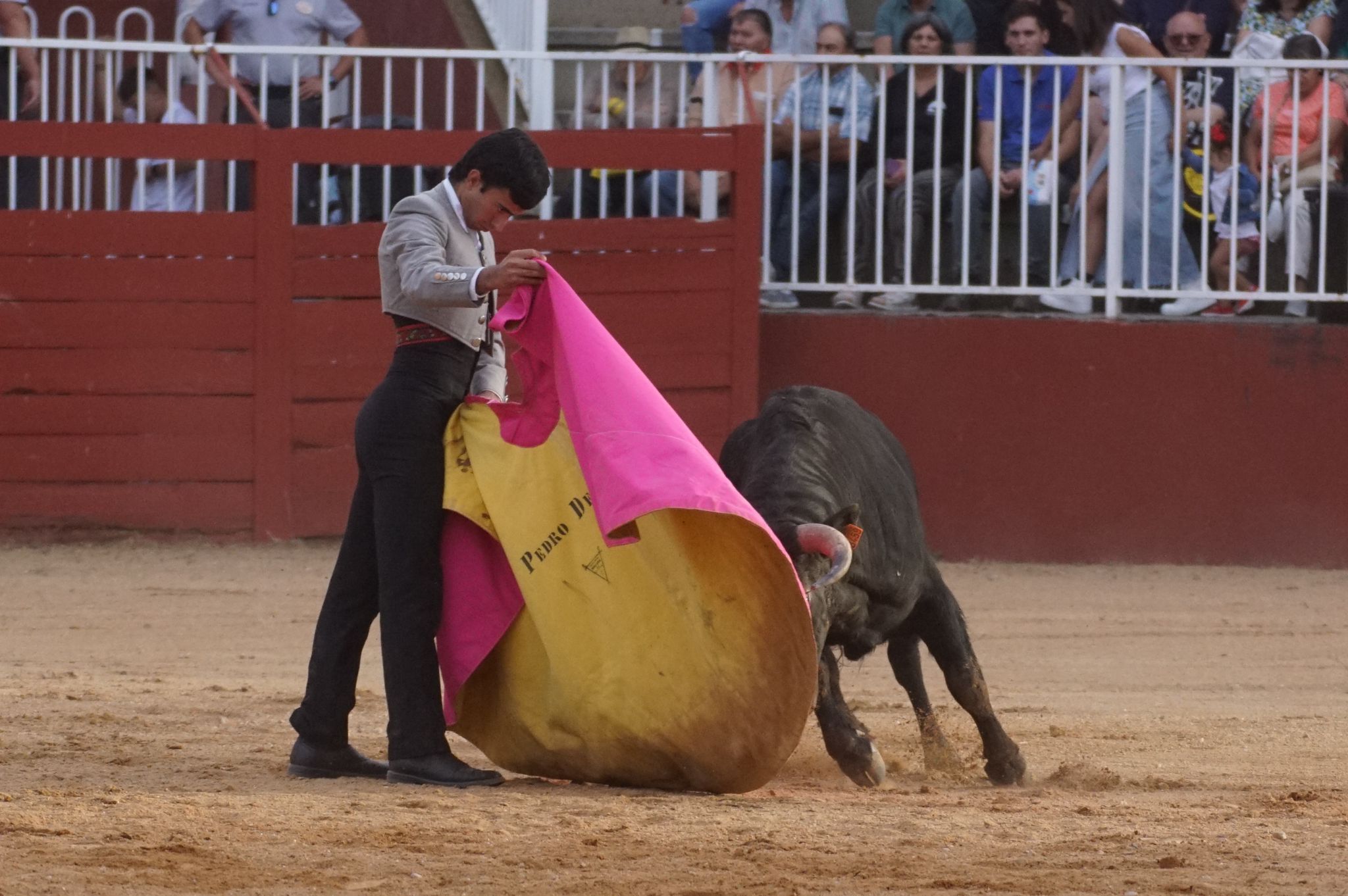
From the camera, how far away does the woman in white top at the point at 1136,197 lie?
9.01m

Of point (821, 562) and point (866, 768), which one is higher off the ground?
point (821, 562)

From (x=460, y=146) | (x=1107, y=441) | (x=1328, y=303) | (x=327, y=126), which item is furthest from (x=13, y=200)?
(x=1328, y=303)

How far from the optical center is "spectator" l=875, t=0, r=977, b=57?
9.49m

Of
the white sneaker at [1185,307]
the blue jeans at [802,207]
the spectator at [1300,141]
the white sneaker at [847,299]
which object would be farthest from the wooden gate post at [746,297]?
the spectator at [1300,141]

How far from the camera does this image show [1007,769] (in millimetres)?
5609

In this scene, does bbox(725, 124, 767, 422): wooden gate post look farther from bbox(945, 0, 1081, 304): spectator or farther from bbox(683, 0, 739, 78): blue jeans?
bbox(683, 0, 739, 78): blue jeans

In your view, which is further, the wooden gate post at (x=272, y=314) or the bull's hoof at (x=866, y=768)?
the wooden gate post at (x=272, y=314)

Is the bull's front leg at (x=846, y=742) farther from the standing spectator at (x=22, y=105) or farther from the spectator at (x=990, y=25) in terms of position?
the standing spectator at (x=22, y=105)

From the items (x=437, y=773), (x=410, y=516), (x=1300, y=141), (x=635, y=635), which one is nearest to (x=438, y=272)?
(x=410, y=516)

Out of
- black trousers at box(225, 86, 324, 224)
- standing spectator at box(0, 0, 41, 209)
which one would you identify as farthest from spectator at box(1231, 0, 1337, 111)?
standing spectator at box(0, 0, 41, 209)

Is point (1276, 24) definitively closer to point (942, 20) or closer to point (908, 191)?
point (942, 20)

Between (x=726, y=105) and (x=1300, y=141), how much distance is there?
266 cm

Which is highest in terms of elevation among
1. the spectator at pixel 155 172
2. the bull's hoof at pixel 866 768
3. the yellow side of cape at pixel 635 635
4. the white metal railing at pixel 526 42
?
the white metal railing at pixel 526 42

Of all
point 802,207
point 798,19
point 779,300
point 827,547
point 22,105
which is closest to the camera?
point 827,547
